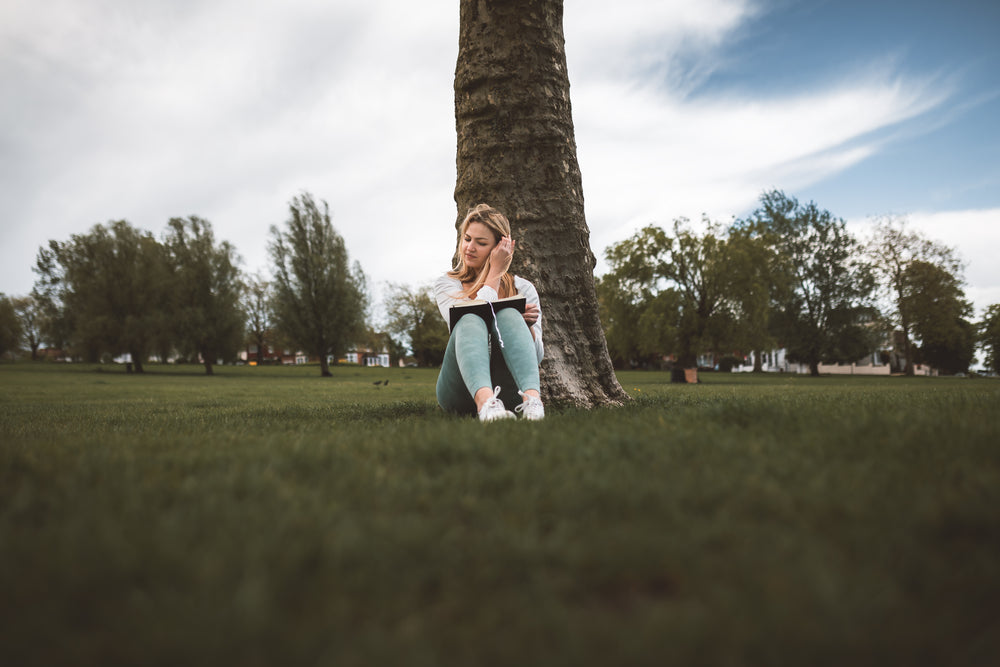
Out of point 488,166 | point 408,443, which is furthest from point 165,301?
point 408,443

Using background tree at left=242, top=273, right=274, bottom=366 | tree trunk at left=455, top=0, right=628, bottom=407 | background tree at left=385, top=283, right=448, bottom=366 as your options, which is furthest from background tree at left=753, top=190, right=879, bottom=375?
background tree at left=242, top=273, right=274, bottom=366

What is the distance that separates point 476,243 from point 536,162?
1.41 m

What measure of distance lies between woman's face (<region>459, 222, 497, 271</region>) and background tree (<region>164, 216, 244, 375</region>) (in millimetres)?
30150

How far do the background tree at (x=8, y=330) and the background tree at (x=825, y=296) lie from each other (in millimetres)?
69929

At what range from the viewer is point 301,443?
248 cm

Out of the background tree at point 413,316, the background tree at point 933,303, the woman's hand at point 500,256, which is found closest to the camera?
the woman's hand at point 500,256

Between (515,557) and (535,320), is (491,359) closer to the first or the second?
(535,320)

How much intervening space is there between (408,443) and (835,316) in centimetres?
3614

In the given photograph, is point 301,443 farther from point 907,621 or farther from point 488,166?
point 488,166

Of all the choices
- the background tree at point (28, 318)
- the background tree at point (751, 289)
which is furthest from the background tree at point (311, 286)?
the background tree at point (28, 318)

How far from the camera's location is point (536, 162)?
4.93 metres

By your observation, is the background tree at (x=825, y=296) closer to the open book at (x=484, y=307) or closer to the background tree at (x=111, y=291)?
the open book at (x=484, y=307)

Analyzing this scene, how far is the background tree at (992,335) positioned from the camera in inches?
1350

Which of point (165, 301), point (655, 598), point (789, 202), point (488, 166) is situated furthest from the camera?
point (789, 202)
